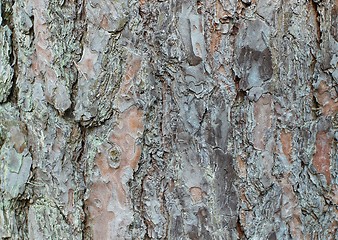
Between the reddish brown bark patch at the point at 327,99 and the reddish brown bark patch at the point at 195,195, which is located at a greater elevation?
the reddish brown bark patch at the point at 327,99

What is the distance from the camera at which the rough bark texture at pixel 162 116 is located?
90cm

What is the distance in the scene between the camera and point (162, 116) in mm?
910

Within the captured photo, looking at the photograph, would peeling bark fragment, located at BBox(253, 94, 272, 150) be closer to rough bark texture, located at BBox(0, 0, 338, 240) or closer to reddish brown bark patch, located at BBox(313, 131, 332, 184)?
rough bark texture, located at BBox(0, 0, 338, 240)

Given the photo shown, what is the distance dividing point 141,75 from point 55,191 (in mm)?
273

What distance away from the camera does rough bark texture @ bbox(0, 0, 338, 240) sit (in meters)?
0.90

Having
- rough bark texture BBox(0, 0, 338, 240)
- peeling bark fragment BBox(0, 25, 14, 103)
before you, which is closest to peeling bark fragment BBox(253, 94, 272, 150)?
rough bark texture BBox(0, 0, 338, 240)

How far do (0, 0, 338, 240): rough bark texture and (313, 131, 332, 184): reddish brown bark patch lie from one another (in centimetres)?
4

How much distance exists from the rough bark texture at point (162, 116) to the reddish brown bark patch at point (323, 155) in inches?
1.5

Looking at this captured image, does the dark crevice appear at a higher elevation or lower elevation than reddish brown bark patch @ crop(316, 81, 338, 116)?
higher

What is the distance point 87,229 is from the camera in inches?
36.5

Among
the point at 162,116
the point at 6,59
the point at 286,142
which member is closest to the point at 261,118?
the point at 286,142

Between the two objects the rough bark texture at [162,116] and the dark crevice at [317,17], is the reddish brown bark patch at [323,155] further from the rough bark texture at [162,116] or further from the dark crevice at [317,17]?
the dark crevice at [317,17]

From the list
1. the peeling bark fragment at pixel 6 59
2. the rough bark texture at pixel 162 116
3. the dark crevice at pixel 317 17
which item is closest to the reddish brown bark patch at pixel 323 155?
the rough bark texture at pixel 162 116

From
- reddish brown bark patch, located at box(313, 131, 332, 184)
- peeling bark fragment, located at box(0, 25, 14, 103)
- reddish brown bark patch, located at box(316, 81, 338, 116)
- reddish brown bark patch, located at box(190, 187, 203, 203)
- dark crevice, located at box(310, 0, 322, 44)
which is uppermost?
dark crevice, located at box(310, 0, 322, 44)
